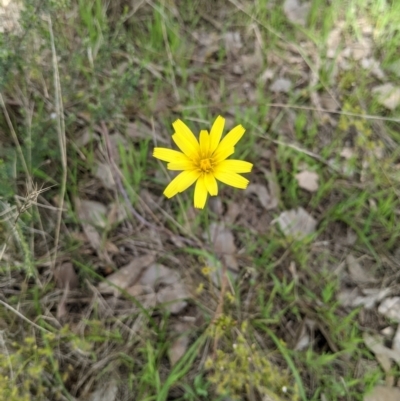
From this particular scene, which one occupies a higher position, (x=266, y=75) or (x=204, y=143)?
(x=266, y=75)

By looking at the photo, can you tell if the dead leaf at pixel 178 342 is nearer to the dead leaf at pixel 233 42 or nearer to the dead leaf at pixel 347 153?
the dead leaf at pixel 347 153

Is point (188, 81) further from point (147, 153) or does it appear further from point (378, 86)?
point (378, 86)

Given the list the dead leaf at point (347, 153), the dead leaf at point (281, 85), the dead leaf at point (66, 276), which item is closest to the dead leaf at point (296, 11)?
the dead leaf at point (281, 85)

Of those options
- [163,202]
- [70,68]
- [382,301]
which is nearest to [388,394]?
[382,301]

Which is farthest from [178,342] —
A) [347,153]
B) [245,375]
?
[347,153]

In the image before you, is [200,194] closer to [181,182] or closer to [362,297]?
[181,182]

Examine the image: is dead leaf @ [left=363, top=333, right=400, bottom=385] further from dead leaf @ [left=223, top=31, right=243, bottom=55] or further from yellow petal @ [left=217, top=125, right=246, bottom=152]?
dead leaf @ [left=223, top=31, right=243, bottom=55]
